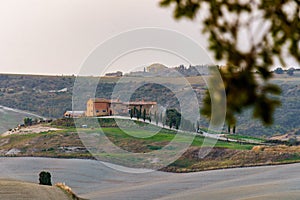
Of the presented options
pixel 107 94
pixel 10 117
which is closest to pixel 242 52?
pixel 10 117

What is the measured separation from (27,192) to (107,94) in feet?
208

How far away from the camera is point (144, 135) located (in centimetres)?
5103

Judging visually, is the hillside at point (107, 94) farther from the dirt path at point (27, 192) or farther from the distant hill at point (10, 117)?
the dirt path at point (27, 192)

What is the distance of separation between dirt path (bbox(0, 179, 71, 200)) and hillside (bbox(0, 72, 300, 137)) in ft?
144

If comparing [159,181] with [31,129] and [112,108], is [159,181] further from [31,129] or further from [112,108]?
[31,129]

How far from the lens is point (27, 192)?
1950cm

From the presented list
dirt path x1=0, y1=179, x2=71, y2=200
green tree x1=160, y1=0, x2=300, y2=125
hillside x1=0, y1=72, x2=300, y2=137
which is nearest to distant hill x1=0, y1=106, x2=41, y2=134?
hillside x1=0, y1=72, x2=300, y2=137

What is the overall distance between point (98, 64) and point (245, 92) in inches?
486

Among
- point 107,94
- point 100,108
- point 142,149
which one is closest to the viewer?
point 142,149

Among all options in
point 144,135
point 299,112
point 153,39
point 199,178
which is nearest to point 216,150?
point 144,135

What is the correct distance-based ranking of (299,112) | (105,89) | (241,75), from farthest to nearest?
1. (105,89)
2. (299,112)
3. (241,75)

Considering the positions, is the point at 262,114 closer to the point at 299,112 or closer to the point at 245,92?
the point at 245,92

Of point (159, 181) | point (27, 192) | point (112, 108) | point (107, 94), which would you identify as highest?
point (107, 94)

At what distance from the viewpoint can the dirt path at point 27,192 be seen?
18.9 meters
